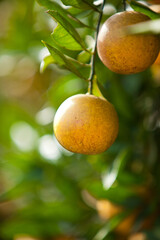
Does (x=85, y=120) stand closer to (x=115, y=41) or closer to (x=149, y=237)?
(x=115, y=41)

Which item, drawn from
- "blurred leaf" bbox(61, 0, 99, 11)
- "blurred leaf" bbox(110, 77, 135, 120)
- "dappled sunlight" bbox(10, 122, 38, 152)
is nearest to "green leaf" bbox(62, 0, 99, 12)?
"blurred leaf" bbox(61, 0, 99, 11)

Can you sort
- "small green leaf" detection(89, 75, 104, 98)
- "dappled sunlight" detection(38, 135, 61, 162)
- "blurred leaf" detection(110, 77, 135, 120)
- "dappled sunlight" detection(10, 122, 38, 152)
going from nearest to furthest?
"small green leaf" detection(89, 75, 104, 98)
"blurred leaf" detection(110, 77, 135, 120)
"dappled sunlight" detection(38, 135, 61, 162)
"dappled sunlight" detection(10, 122, 38, 152)

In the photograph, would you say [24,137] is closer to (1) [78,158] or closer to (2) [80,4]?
(1) [78,158]

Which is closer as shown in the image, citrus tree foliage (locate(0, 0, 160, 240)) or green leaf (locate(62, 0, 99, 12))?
green leaf (locate(62, 0, 99, 12))

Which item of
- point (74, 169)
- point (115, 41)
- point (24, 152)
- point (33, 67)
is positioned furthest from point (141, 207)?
point (33, 67)

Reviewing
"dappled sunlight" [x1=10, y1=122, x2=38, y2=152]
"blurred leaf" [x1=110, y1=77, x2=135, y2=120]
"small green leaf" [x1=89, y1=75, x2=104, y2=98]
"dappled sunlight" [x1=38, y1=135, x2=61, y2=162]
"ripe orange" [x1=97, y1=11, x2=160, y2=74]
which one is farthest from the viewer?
"dappled sunlight" [x1=10, y1=122, x2=38, y2=152]

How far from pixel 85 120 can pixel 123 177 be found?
1.49 feet

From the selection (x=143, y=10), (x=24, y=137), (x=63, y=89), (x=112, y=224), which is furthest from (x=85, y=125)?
(x=24, y=137)

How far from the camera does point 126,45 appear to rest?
1.74ft

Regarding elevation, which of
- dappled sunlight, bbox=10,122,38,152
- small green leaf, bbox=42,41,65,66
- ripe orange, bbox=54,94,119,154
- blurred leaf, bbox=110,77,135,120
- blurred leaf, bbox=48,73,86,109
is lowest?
dappled sunlight, bbox=10,122,38,152

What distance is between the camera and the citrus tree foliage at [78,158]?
94 centimetres

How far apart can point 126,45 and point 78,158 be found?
725mm

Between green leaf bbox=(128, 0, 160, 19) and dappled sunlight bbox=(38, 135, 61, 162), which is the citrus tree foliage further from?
green leaf bbox=(128, 0, 160, 19)

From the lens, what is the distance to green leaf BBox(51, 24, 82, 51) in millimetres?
607
